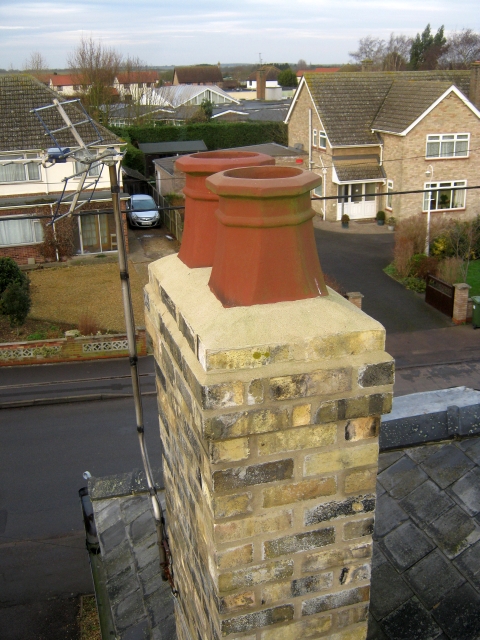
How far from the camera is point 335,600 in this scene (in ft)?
8.83

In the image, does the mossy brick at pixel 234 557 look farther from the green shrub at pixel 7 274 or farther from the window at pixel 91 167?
the green shrub at pixel 7 274

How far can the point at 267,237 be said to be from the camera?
2.45 metres

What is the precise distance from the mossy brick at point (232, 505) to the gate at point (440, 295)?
1901cm

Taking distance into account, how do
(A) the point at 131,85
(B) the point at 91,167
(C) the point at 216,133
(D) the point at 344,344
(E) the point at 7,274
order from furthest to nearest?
(A) the point at 131,85
(C) the point at 216,133
(E) the point at 7,274
(B) the point at 91,167
(D) the point at 344,344

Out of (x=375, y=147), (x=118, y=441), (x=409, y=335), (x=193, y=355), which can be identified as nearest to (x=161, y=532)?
(x=193, y=355)

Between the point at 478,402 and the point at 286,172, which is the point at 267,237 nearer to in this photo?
the point at 286,172

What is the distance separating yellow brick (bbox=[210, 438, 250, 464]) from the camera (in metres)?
2.31

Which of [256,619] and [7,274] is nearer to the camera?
[256,619]

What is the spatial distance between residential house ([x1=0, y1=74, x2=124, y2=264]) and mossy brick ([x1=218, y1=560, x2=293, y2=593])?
22681mm

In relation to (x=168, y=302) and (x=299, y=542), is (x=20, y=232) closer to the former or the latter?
(x=168, y=302)

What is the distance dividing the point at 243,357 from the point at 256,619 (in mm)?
1140

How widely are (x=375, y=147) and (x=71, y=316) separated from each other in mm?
18316

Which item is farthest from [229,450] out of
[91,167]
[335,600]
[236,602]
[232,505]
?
[91,167]

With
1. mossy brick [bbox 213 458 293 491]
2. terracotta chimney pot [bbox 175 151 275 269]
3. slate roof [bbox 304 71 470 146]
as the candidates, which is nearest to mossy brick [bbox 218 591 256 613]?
mossy brick [bbox 213 458 293 491]
